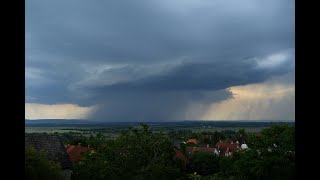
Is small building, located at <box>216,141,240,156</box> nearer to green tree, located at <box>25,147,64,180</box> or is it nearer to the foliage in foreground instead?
the foliage in foreground

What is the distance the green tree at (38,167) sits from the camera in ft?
3.20

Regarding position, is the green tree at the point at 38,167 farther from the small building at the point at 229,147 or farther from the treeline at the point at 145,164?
the small building at the point at 229,147

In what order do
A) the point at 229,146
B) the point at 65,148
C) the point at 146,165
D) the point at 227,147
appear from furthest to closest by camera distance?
the point at 229,146 → the point at 227,147 → the point at 65,148 → the point at 146,165

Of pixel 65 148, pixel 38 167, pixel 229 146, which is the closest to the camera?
pixel 38 167

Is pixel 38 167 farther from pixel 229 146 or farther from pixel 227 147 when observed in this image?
pixel 229 146

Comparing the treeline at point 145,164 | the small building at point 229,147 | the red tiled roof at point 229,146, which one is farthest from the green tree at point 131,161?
the red tiled roof at point 229,146

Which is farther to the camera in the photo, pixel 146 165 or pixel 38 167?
pixel 146 165

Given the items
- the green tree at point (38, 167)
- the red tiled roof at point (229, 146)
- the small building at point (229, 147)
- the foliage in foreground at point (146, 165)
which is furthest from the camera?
the red tiled roof at point (229, 146)

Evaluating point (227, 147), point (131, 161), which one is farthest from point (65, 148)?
point (227, 147)

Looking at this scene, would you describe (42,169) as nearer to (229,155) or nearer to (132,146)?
(132,146)

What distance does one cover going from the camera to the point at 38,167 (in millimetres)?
1000
